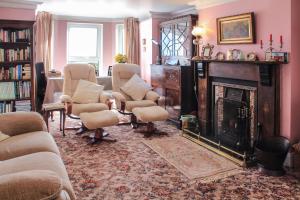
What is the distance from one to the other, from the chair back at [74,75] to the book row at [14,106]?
0.82 meters

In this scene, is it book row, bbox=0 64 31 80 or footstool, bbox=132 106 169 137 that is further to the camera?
book row, bbox=0 64 31 80

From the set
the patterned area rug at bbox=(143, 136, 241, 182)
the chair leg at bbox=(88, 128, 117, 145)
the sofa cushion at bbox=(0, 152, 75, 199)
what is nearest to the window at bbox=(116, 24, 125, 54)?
the chair leg at bbox=(88, 128, 117, 145)

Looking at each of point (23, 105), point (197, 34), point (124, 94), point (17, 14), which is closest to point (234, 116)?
point (197, 34)

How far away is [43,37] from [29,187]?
5.63m

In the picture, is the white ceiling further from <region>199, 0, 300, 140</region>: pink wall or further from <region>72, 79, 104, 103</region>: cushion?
<region>72, 79, 104, 103</region>: cushion

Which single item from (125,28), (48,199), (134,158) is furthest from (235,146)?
(125,28)

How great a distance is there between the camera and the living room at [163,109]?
2.65m

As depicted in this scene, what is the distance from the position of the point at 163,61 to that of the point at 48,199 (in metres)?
4.95

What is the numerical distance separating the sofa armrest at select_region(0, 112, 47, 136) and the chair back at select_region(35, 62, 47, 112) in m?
2.93

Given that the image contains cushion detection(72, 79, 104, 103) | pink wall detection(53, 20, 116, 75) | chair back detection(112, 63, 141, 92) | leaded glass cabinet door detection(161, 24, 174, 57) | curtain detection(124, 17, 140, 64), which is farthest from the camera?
curtain detection(124, 17, 140, 64)

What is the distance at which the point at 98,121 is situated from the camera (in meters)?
3.92

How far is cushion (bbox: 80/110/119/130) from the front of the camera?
3.89m

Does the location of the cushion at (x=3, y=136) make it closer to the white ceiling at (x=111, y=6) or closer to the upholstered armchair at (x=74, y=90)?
the upholstered armchair at (x=74, y=90)

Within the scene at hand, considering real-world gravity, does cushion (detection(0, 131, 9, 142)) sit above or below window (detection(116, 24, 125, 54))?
below
